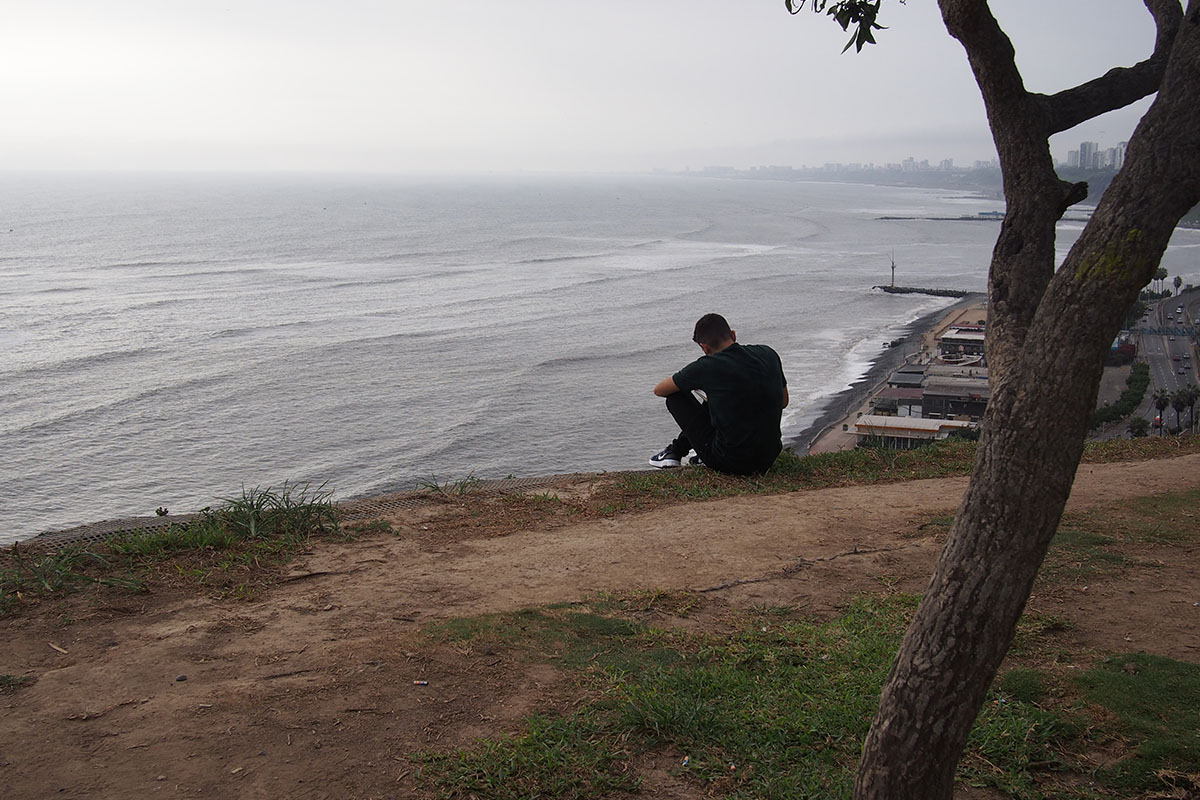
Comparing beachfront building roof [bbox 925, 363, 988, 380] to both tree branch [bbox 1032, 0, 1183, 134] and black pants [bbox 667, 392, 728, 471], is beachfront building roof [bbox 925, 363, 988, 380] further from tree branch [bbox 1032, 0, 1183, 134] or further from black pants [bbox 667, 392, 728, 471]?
tree branch [bbox 1032, 0, 1183, 134]

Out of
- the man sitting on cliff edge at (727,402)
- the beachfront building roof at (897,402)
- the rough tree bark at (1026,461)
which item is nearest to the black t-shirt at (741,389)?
the man sitting on cliff edge at (727,402)

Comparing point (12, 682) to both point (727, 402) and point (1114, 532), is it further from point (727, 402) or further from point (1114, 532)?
point (1114, 532)

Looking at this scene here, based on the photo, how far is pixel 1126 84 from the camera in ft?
13.4

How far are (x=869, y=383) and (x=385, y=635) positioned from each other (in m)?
35.2

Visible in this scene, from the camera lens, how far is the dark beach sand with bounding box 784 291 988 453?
2956 centimetres

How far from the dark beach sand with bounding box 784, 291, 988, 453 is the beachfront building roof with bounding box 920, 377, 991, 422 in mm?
1952

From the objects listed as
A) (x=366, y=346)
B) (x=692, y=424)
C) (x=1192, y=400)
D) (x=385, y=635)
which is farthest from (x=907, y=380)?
(x=385, y=635)

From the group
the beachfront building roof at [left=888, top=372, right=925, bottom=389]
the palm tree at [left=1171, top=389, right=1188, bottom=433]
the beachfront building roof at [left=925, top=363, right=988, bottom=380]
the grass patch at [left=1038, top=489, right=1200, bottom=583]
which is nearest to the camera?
the grass patch at [left=1038, top=489, right=1200, bottom=583]

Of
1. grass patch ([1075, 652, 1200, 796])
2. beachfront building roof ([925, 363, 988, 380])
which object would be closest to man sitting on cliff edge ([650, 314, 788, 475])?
grass patch ([1075, 652, 1200, 796])

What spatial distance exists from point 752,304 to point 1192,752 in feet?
169

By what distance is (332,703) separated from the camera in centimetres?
383

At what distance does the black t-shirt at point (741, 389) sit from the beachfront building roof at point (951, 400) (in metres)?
29.3

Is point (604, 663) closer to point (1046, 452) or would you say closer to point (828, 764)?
point (828, 764)

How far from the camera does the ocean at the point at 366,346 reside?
1032 inches
